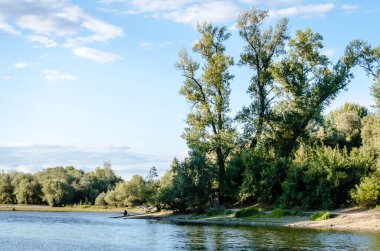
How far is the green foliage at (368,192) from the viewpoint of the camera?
172ft

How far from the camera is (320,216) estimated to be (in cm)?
5197

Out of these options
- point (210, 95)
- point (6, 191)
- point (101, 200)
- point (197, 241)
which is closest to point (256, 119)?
point (210, 95)

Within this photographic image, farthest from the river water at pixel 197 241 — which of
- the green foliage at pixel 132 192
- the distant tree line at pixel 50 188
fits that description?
the distant tree line at pixel 50 188

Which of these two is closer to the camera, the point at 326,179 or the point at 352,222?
the point at 352,222

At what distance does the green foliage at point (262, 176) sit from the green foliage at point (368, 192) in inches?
456

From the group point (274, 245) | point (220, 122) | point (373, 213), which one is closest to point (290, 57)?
point (220, 122)

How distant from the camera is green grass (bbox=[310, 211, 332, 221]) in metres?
51.2

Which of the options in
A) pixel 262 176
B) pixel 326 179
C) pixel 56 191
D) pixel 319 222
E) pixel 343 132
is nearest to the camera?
pixel 319 222

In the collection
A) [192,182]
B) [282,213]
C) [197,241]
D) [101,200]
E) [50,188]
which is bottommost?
[197,241]

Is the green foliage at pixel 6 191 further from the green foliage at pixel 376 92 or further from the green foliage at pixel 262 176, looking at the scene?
the green foliage at pixel 376 92

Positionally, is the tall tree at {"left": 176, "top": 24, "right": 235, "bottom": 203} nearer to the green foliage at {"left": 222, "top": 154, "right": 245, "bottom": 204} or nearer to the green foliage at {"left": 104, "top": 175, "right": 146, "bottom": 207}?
the green foliage at {"left": 222, "top": 154, "right": 245, "bottom": 204}

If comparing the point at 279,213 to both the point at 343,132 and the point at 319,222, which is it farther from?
the point at 343,132

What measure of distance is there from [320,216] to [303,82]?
23685 mm

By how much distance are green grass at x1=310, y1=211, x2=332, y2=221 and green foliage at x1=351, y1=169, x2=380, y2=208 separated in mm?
4202
